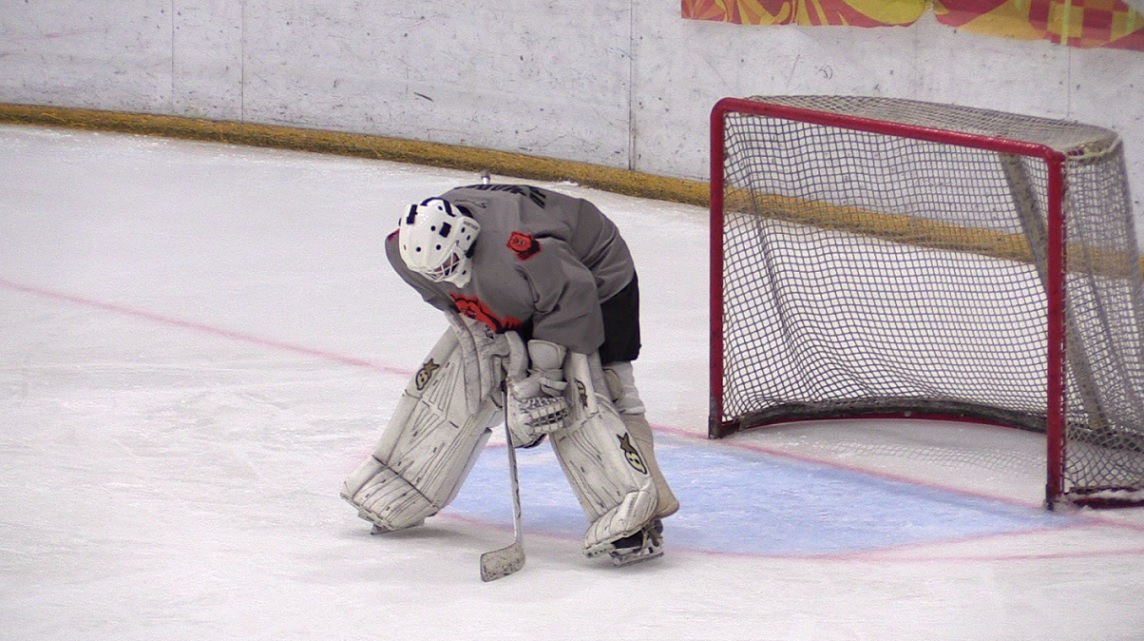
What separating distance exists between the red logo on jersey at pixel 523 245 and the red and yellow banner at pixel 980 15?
3.43 meters

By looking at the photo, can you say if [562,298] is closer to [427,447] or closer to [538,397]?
[538,397]

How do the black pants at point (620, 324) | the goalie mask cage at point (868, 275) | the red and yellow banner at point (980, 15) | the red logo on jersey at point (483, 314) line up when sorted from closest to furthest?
1. the red logo on jersey at point (483, 314)
2. the black pants at point (620, 324)
3. the goalie mask cage at point (868, 275)
4. the red and yellow banner at point (980, 15)

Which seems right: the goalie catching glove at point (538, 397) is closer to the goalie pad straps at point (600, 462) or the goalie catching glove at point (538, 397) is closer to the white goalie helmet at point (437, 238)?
the goalie pad straps at point (600, 462)

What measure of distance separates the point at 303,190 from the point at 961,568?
195 inches

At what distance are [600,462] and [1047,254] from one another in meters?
1.19

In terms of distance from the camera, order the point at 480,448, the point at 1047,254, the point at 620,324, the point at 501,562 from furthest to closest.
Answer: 1. the point at 1047,254
2. the point at 480,448
3. the point at 620,324
4. the point at 501,562

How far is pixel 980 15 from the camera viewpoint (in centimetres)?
675

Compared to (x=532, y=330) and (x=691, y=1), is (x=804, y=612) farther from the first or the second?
(x=691, y=1)

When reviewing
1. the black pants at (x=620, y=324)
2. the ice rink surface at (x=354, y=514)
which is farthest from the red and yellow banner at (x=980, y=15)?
the black pants at (x=620, y=324)


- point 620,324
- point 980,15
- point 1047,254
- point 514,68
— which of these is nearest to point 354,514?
point 620,324

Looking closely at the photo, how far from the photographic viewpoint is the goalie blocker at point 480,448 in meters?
3.77

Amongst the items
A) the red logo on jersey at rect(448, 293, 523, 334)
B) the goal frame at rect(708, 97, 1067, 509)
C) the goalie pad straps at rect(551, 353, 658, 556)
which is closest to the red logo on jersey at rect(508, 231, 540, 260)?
the red logo on jersey at rect(448, 293, 523, 334)

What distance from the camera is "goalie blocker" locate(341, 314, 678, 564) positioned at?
12.4ft

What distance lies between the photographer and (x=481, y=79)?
27.9ft
